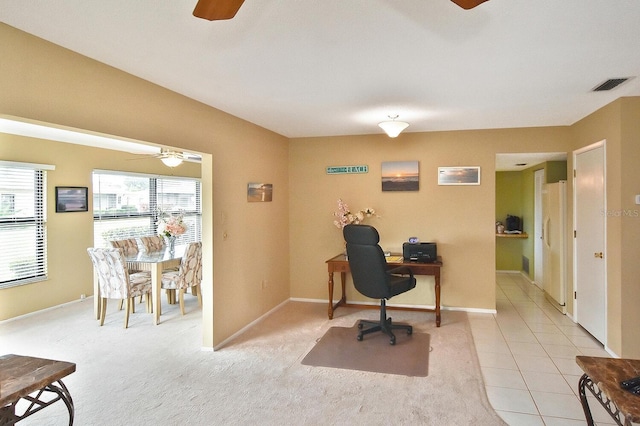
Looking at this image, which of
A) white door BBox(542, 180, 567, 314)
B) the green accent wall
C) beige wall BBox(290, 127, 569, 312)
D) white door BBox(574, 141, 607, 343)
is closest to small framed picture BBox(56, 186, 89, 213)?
beige wall BBox(290, 127, 569, 312)

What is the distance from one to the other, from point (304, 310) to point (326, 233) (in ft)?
3.85

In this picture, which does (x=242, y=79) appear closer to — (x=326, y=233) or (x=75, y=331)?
(x=326, y=233)

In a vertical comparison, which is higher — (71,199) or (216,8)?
(216,8)

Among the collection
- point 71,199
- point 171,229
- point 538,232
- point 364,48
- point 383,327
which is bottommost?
point 383,327

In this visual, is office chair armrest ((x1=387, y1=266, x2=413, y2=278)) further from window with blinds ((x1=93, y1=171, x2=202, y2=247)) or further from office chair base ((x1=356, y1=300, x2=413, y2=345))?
window with blinds ((x1=93, y1=171, x2=202, y2=247))

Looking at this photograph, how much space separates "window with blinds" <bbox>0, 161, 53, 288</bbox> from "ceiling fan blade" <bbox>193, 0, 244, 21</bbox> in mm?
4875

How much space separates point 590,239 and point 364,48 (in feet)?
11.3

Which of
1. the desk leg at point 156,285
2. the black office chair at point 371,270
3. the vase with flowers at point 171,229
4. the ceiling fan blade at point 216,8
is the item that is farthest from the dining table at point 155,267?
the ceiling fan blade at point 216,8

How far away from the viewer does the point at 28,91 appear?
199 centimetres

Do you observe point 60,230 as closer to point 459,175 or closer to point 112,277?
point 112,277

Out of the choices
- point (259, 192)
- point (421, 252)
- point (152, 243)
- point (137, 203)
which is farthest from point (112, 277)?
point (421, 252)

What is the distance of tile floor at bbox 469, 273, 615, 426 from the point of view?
2525mm

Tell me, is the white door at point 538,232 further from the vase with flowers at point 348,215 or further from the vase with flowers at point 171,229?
the vase with flowers at point 171,229

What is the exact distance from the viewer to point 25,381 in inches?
61.4
